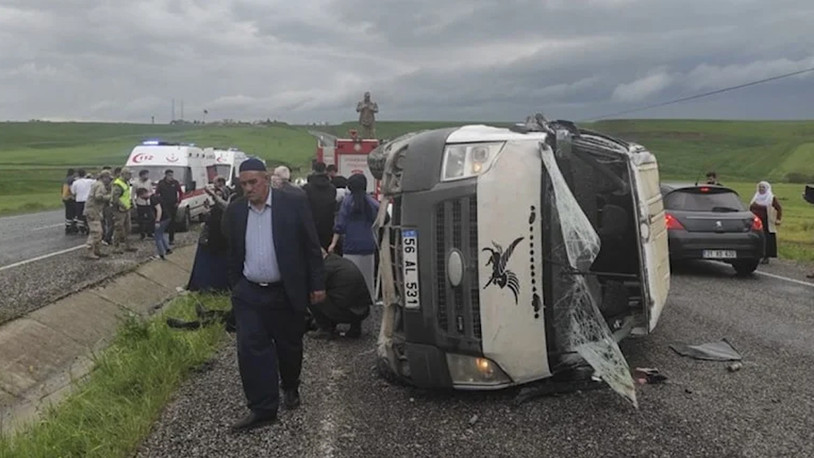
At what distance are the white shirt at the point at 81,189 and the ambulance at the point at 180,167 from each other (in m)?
1.39

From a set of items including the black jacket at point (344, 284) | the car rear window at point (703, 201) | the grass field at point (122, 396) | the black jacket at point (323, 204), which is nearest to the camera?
the grass field at point (122, 396)

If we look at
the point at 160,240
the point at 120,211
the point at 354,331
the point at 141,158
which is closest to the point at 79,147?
the point at 141,158

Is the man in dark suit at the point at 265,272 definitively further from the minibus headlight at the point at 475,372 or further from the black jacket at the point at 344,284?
the black jacket at the point at 344,284

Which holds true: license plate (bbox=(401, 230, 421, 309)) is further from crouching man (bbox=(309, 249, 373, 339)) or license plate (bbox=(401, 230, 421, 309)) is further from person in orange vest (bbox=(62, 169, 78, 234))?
person in orange vest (bbox=(62, 169, 78, 234))

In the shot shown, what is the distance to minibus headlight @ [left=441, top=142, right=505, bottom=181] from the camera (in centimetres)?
548

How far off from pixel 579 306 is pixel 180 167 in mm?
17383

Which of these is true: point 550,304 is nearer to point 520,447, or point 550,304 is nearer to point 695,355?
point 520,447

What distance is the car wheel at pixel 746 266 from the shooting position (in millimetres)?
12617

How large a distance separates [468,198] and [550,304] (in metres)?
0.92

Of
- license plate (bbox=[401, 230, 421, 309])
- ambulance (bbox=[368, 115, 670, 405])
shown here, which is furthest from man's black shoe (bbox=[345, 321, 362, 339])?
license plate (bbox=[401, 230, 421, 309])

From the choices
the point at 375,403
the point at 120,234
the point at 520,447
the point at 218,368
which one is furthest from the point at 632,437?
the point at 120,234

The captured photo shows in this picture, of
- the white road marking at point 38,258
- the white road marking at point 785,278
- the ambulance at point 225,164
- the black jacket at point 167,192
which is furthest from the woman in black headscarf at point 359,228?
the ambulance at point 225,164

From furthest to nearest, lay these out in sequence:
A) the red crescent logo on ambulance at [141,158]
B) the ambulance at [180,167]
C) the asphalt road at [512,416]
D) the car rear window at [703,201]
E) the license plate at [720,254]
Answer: the red crescent logo on ambulance at [141,158] → the ambulance at [180,167] → the car rear window at [703,201] → the license plate at [720,254] → the asphalt road at [512,416]

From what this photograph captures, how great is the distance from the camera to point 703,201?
1281 cm
